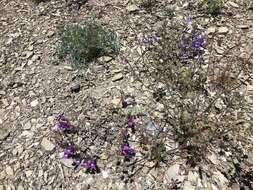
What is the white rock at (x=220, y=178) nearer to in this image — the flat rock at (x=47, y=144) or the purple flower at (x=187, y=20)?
the flat rock at (x=47, y=144)

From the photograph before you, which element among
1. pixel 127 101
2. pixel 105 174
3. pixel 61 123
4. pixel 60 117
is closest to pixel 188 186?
pixel 105 174

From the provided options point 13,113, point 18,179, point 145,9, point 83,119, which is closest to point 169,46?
point 145,9

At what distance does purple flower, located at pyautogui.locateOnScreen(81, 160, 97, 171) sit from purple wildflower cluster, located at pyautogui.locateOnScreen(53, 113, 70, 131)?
0.65 meters

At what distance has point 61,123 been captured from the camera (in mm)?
5742

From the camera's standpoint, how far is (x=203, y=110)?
5.84 meters

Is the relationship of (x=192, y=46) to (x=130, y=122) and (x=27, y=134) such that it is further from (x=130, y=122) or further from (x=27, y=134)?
(x=27, y=134)

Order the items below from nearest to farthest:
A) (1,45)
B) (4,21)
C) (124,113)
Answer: (124,113)
(1,45)
(4,21)

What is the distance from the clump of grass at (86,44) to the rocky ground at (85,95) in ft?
0.50

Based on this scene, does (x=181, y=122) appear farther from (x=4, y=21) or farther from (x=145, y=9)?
Answer: (x=4, y=21)

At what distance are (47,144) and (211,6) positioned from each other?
3.79 m

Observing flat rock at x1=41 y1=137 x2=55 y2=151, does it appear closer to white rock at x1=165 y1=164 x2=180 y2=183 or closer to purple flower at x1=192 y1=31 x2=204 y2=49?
white rock at x1=165 y1=164 x2=180 y2=183

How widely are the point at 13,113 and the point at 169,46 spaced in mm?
2706

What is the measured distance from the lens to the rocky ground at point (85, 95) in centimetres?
524

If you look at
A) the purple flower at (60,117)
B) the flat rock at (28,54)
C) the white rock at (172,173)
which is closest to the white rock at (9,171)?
the purple flower at (60,117)
